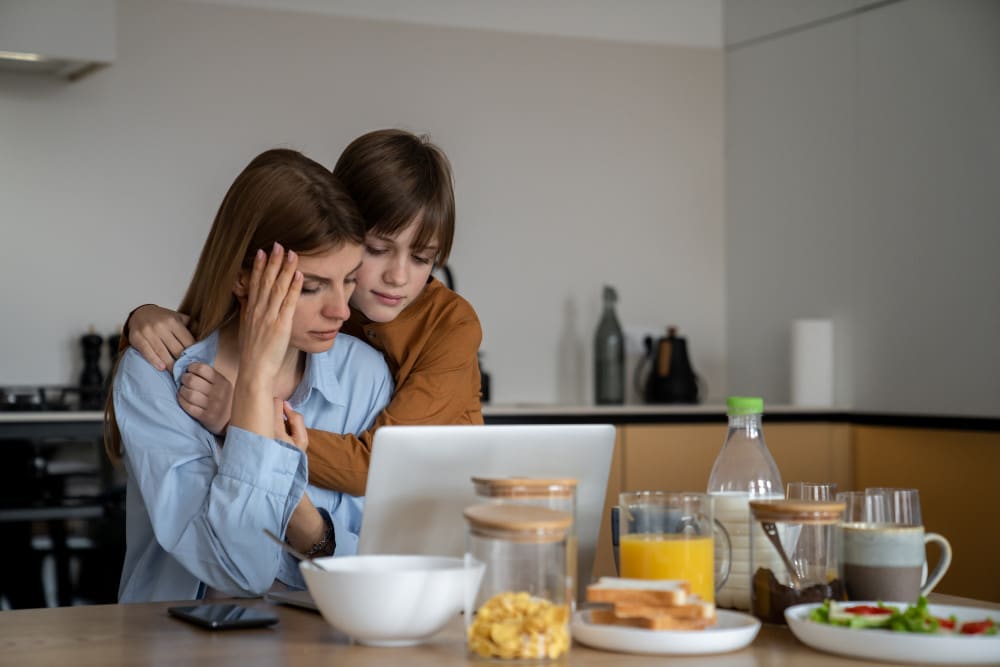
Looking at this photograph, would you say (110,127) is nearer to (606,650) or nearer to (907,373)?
(907,373)

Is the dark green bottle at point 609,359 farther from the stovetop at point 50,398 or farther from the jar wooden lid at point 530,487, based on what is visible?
the jar wooden lid at point 530,487

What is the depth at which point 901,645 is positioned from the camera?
1.21 m

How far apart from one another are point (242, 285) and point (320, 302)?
6.2 inches

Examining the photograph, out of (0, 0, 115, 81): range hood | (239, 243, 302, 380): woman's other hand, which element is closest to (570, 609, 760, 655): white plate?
(239, 243, 302, 380): woman's other hand

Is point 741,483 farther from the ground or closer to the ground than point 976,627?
farther from the ground

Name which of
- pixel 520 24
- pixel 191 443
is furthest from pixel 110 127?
pixel 191 443

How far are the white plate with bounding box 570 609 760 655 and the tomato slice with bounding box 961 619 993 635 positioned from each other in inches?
7.9

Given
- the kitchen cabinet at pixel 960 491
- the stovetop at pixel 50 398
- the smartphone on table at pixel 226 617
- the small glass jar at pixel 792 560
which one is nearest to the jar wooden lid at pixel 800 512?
the small glass jar at pixel 792 560

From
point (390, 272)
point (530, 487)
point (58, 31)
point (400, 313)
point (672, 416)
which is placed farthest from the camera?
point (672, 416)

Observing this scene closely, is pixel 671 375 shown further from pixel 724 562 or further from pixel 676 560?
pixel 676 560

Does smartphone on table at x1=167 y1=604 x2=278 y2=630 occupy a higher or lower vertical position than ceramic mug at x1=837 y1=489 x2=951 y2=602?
lower

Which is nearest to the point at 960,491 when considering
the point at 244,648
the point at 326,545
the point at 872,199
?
the point at 872,199

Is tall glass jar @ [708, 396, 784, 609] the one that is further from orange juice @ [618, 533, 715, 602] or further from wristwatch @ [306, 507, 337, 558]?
wristwatch @ [306, 507, 337, 558]

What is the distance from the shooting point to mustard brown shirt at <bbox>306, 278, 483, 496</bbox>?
1.96 m
